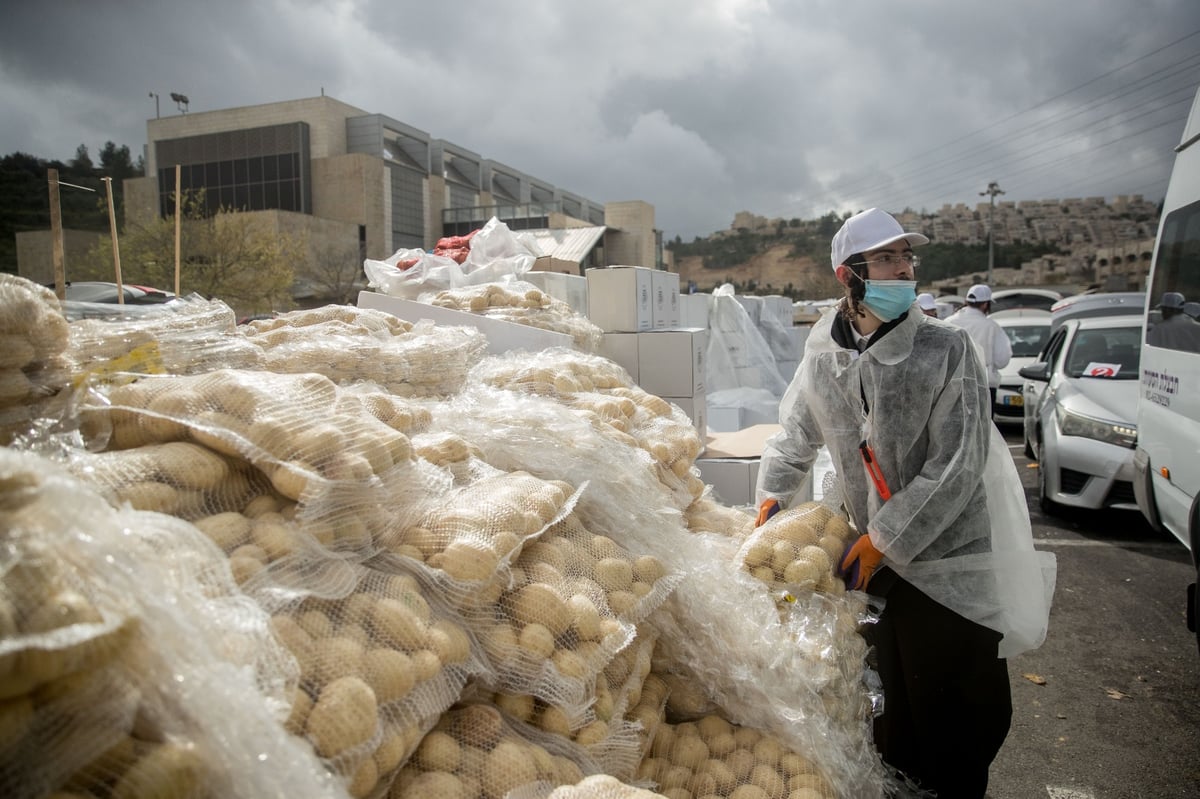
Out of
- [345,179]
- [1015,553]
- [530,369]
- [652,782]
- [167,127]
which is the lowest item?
[652,782]

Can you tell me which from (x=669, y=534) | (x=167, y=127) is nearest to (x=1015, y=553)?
(x=669, y=534)

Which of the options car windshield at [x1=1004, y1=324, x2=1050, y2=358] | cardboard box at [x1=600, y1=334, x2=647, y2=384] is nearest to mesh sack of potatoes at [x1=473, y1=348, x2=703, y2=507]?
cardboard box at [x1=600, y1=334, x2=647, y2=384]

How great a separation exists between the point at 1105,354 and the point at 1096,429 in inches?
54.3

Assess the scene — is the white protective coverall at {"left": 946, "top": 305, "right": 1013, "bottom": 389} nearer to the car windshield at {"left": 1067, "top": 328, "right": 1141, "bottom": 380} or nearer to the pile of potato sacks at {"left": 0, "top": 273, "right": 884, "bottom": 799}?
the car windshield at {"left": 1067, "top": 328, "right": 1141, "bottom": 380}

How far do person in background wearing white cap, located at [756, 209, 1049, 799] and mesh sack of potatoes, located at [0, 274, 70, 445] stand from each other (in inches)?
89.3

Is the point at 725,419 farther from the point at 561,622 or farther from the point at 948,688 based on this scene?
the point at 561,622

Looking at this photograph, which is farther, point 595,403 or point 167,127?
point 167,127

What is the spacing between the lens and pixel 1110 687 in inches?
153

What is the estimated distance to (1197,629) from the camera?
3252 mm

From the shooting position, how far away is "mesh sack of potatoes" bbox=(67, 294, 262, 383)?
1.86 meters

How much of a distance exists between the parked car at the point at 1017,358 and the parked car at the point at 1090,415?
381 centimetres

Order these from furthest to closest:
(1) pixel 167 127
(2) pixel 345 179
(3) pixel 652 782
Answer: (1) pixel 167 127 < (2) pixel 345 179 < (3) pixel 652 782

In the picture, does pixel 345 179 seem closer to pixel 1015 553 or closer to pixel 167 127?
pixel 167 127

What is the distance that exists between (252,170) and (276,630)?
38.0 m
